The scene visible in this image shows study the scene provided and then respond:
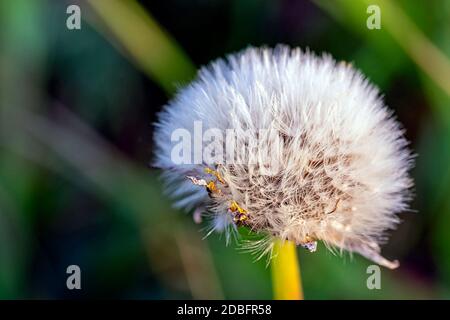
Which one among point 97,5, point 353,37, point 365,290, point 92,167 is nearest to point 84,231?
point 92,167

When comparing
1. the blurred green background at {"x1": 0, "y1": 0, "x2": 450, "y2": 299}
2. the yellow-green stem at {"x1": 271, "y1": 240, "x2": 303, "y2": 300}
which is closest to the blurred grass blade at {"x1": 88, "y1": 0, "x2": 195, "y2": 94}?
the blurred green background at {"x1": 0, "y1": 0, "x2": 450, "y2": 299}

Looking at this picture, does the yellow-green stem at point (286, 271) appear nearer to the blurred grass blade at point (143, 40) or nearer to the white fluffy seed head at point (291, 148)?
the white fluffy seed head at point (291, 148)

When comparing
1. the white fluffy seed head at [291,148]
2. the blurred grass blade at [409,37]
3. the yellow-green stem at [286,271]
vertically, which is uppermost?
the blurred grass blade at [409,37]

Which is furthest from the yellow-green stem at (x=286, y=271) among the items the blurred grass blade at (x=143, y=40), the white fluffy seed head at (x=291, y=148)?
the blurred grass blade at (x=143, y=40)

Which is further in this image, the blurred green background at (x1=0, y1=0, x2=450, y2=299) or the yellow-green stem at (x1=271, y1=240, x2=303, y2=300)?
the blurred green background at (x1=0, y1=0, x2=450, y2=299)

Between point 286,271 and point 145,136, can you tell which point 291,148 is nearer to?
point 286,271

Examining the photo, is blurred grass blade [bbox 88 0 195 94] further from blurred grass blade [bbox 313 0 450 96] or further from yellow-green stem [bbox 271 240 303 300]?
yellow-green stem [bbox 271 240 303 300]
